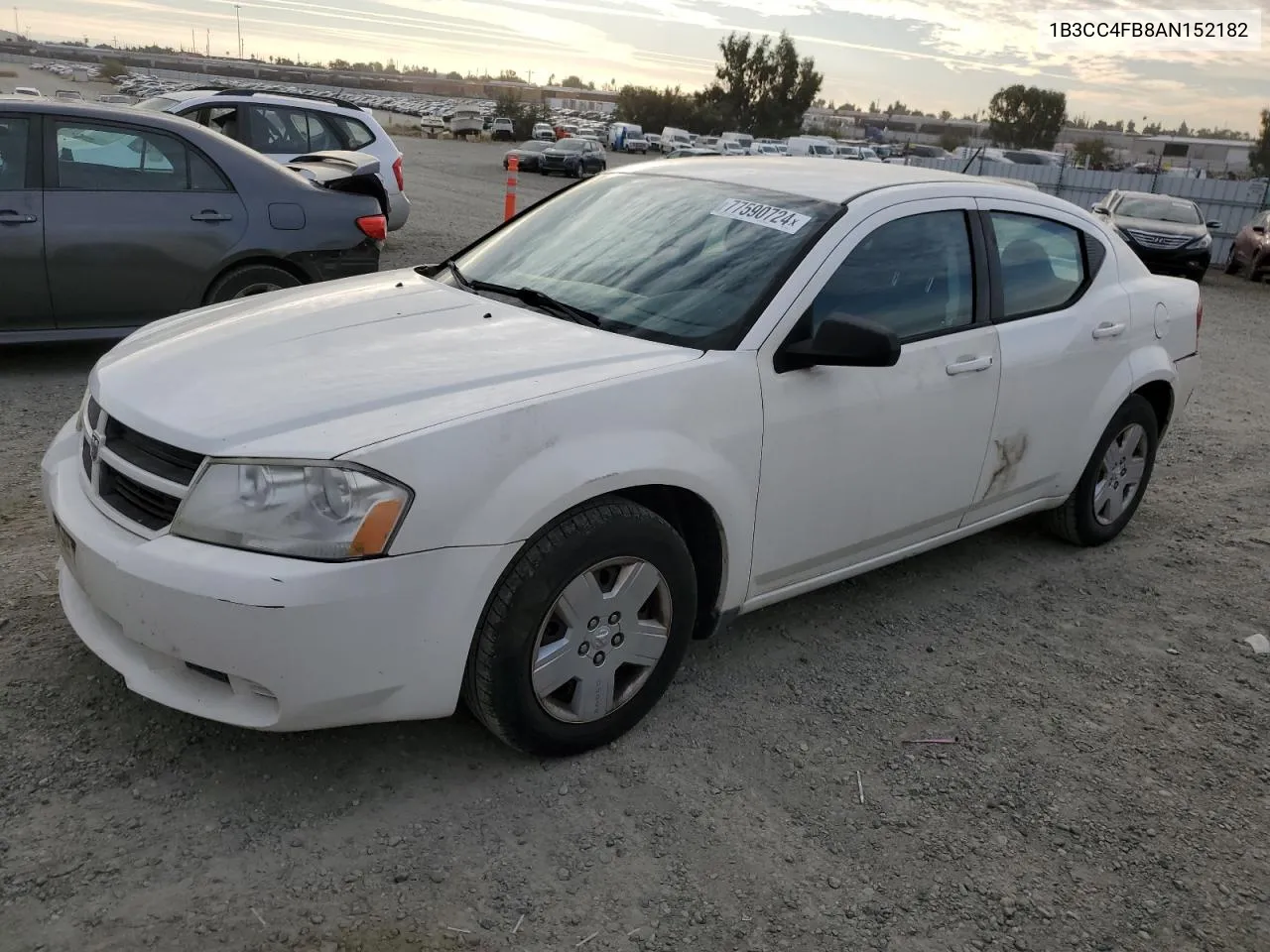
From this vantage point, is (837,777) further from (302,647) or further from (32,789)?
(32,789)

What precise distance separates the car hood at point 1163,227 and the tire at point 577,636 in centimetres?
1756

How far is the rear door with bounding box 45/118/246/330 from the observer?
6059 mm

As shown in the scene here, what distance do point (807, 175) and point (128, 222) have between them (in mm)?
4288

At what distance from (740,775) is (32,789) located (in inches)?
74.3

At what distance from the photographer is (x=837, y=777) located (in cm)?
308

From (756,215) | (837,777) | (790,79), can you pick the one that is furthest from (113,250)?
(790,79)

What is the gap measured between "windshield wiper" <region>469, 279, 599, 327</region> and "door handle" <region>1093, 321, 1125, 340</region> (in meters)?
2.37

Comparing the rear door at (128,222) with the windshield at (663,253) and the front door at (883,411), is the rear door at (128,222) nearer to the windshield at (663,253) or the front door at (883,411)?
the windshield at (663,253)

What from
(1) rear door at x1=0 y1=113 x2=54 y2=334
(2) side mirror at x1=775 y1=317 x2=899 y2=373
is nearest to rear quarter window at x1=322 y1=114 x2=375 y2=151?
(1) rear door at x1=0 y1=113 x2=54 y2=334

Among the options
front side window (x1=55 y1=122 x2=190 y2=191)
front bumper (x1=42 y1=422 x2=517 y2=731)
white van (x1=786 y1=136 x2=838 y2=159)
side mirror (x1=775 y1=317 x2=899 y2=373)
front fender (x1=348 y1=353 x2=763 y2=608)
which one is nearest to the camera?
front bumper (x1=42 y1=422 x2=517 y2=731)

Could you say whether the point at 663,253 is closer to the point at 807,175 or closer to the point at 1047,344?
the point at 807,175

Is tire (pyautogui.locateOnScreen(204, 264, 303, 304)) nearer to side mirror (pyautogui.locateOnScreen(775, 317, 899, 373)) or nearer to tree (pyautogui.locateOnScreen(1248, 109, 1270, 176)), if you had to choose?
side mirror (pyautogui.locateOnScreen(775, 317, 899, 373))

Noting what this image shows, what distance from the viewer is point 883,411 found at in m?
3.54

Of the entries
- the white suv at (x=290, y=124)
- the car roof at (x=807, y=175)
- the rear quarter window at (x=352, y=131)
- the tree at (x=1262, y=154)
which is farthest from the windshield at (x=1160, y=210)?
the tree at (x=1262, y=154)
